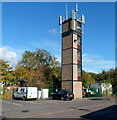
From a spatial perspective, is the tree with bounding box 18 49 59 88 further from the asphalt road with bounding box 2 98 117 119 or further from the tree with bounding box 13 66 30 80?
the asphalt road with bounding box 2 98 117 119

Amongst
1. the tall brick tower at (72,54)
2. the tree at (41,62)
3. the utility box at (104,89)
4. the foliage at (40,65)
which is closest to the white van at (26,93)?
the tall brick tower at (72,54)

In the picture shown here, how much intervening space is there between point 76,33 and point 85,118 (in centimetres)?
2359

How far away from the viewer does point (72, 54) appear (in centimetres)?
3138

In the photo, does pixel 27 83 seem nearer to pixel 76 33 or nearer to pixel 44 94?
pixel 44 94

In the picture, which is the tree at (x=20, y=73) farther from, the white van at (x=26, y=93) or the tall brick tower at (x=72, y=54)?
the white van at (x=26, y=93)

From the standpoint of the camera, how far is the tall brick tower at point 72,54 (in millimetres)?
31230

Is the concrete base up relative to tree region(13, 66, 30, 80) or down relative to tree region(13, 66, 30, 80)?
down

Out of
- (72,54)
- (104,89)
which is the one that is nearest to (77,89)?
(72,54)

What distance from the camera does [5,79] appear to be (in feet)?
114

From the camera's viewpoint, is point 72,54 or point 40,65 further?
point 40,65

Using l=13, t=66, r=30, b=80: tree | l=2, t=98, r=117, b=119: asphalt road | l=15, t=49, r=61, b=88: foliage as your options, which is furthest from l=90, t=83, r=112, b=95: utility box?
l=2, t=98, r=117, b=119: asphalt road

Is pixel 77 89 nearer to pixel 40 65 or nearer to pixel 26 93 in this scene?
pixel 26 93

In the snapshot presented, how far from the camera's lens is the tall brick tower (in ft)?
102

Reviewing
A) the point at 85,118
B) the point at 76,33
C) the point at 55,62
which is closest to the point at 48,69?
the point at 55,62
